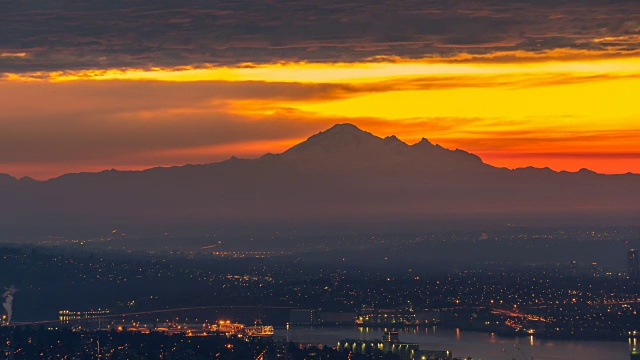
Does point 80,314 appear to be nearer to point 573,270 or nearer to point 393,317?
point 393,317

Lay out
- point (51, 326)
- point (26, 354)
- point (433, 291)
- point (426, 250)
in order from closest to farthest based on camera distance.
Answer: point (26, 354) < point (51, 326) < point (433, 291) < point (426, 250)

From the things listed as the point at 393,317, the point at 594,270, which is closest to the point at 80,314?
the point at 393,317

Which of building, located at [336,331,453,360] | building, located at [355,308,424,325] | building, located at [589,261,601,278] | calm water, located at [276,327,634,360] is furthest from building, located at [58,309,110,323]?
building, located at [589,261,601,278]

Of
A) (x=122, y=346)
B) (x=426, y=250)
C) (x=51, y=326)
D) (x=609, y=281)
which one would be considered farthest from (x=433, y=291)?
(x=426, y=250)

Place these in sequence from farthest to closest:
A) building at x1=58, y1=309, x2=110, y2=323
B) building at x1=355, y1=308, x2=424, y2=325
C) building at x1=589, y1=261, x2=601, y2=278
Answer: building at x1=589, y1=261, x2=601, y2=278 → building at x1=58, y1=309, x2=110, y2=323 → building at x1=355, y1=308, x2=424, y2=325

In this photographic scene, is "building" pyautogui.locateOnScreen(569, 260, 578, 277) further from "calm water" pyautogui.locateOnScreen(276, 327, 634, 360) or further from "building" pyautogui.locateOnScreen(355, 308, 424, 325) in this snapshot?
"calm water" pyautogui.locateOnScreen(276, 327, 634, 360)

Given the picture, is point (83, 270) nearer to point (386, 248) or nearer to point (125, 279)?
point (125, 279)
